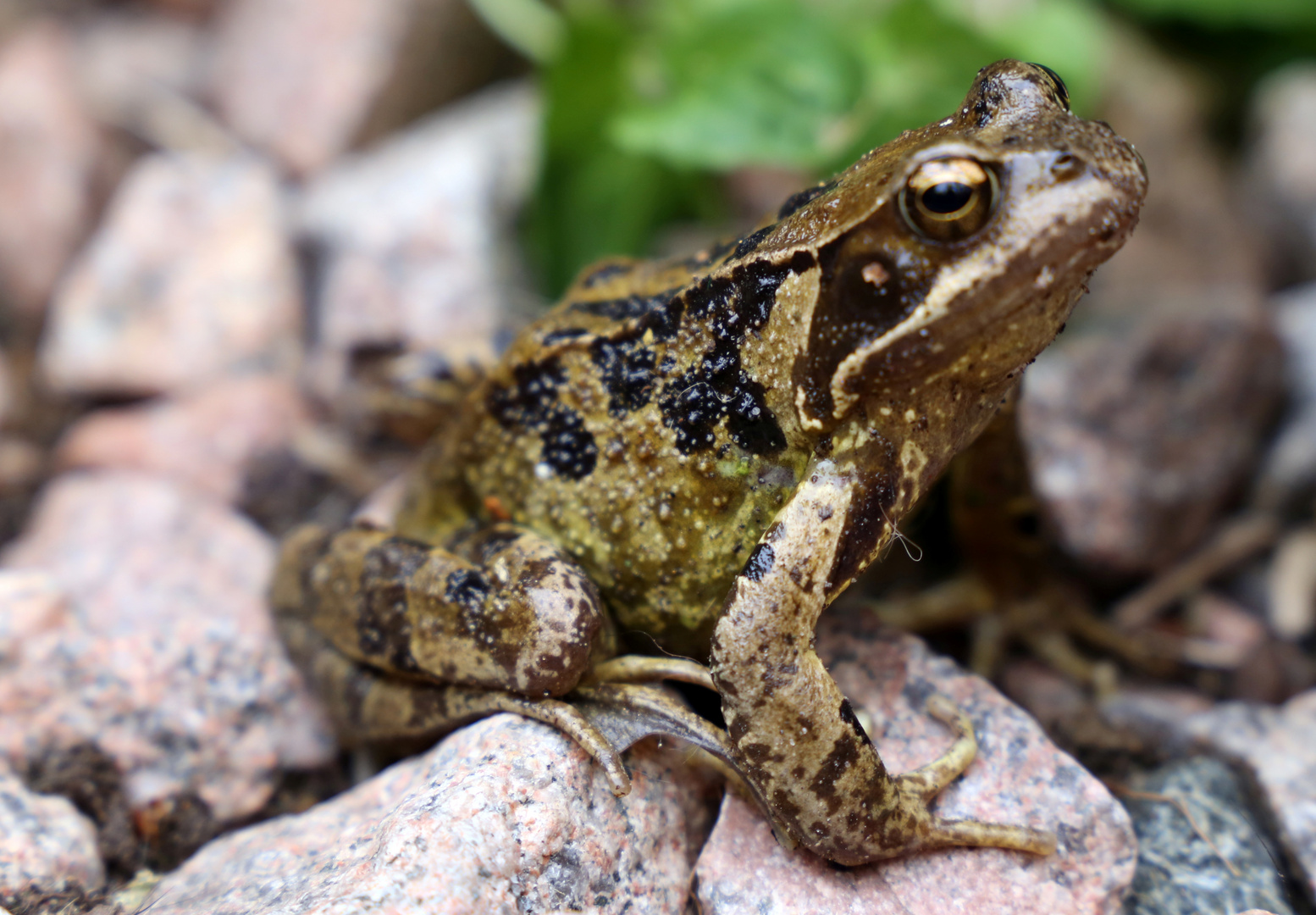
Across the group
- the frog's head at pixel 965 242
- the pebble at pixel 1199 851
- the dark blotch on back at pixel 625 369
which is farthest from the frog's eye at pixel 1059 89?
the pebble at pixel 1199 851

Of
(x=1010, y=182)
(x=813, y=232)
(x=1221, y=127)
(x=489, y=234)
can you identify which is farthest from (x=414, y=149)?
(x=1221, y=127)

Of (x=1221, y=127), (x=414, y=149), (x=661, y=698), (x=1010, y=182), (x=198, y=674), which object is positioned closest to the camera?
(x=1010, y=182)

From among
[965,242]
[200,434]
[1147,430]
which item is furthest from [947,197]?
[200,434]

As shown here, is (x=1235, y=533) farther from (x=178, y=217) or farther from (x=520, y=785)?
(x=178, y=217)

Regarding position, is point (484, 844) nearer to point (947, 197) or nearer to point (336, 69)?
point (947, 197)

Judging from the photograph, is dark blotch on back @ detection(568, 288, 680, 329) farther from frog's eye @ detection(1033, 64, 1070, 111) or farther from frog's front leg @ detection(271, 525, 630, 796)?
frog's eye @ detection(1033, 64, 1070, 111)

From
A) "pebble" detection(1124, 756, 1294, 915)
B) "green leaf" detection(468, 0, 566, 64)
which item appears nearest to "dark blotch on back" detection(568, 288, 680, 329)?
"pebble" detection(1124, 756, 1294, 915)
